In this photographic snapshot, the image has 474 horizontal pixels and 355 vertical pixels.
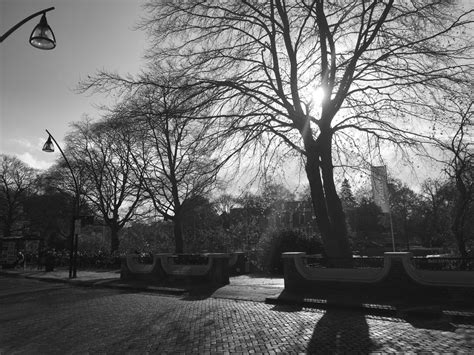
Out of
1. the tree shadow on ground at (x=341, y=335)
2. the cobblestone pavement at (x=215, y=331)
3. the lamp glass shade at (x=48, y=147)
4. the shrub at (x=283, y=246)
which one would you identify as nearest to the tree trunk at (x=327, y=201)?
the cobblestone pavement at (x=215, y=331)

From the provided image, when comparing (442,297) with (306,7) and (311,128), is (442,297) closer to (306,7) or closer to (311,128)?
(311,128)

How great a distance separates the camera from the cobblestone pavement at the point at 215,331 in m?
6.82

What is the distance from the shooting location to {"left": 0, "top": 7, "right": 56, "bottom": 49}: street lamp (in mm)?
8797

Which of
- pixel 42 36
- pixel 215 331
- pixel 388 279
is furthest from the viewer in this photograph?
pixel 388 279

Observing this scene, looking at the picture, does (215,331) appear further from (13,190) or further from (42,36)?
(13,190)

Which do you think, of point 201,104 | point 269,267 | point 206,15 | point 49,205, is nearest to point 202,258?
point 269,267

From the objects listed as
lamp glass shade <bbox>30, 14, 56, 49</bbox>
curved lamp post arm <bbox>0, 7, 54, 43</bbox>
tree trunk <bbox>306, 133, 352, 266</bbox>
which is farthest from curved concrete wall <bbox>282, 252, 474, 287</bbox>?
curved lamp post arm <bbox>0, 7, 54, 43</bbox>

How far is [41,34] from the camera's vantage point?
347 inches

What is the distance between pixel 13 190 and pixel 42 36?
198ft

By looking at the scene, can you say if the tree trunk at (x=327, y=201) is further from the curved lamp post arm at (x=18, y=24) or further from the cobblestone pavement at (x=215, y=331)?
the curved lamp post arm at (x=18, y=24)

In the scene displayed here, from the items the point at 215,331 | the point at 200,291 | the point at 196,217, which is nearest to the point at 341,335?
the point at 215,331

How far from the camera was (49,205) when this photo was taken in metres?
54.1

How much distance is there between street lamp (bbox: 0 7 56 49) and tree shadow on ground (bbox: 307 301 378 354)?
325 inches

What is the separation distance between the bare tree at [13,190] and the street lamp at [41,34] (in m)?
56.9
